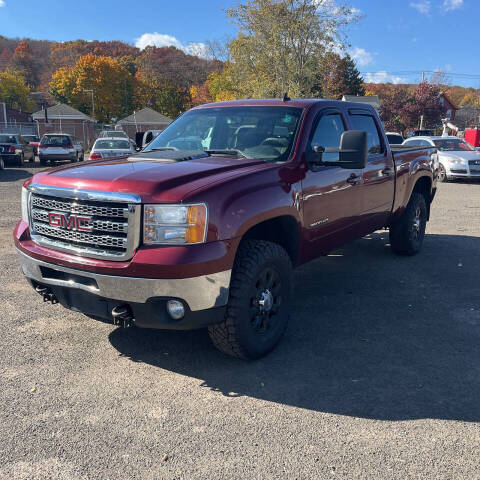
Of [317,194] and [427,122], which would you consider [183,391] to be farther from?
[427,122]

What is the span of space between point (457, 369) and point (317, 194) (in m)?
1.76

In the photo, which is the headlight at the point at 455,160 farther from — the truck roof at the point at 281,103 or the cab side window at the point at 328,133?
the cab side window at the point at 328,133

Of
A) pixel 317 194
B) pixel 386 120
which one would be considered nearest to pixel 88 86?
pixel 386 120

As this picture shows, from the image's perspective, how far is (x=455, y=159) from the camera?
16812mm

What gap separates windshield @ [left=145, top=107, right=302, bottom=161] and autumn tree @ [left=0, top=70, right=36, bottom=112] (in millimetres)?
116432

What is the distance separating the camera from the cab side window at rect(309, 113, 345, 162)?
445 centimetres

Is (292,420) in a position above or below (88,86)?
below

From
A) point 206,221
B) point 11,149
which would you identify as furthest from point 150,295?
point 11,149

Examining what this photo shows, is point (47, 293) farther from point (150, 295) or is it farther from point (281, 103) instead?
point (281, 103)

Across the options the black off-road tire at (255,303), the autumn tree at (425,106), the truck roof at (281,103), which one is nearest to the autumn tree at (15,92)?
the autumn tree at (425,106)

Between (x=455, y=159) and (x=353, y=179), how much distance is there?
535 inches

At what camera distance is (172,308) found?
127 inches

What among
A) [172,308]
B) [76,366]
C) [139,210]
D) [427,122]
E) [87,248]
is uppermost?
[427,122]

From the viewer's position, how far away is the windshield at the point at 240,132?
428 centimetres
